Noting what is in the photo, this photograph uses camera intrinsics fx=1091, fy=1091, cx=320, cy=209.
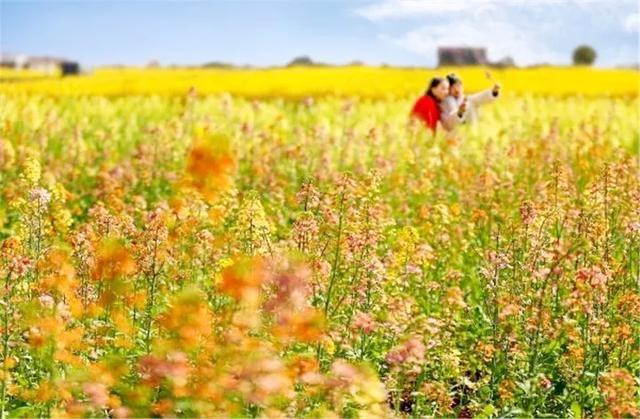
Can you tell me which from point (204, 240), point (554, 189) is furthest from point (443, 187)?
point (204, 240)

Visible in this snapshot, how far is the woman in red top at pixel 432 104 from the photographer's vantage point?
1377 centimetres

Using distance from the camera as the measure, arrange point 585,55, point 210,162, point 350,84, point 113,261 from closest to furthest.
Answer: point 210,162, point 113,261, point 350,84, point 585,55

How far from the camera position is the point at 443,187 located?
1039 cm

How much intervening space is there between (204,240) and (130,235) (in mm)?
417

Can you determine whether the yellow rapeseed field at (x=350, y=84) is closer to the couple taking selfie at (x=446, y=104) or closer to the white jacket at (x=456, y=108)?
the white jacket at (x=456, y=108)

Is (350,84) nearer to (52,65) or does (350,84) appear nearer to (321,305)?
(321,305)

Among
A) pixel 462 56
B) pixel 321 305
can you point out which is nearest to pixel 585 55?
pixel 462 56

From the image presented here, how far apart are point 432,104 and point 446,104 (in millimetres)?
247

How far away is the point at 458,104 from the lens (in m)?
14.1

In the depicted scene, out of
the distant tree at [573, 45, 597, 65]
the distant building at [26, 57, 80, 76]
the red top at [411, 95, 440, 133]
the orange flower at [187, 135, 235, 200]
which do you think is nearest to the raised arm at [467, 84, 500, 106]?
the red top at [411, 95, 440, 133]

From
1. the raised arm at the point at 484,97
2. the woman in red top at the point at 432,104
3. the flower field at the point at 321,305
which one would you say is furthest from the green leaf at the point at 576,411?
the woman in red top at the point at 432,104

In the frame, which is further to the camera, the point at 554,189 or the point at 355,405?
the point at 554,189

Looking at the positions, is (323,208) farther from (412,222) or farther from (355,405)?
(412,222)

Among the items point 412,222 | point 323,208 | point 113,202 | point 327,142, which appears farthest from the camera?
point 327,142
